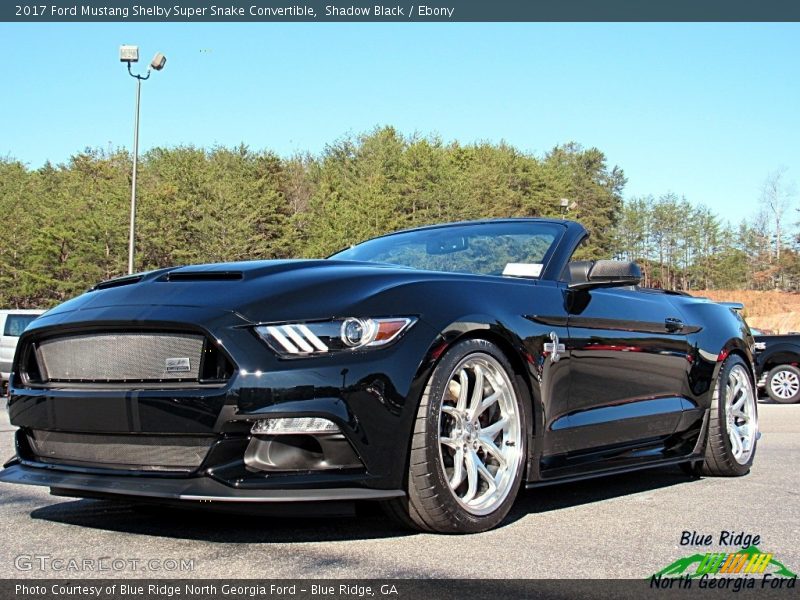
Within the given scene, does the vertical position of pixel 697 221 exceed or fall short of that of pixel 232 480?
it exceeds it

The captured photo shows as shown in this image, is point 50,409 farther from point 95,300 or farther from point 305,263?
point 305,263

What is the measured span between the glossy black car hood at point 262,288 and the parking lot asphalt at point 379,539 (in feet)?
2.80

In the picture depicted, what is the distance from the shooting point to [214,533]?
3.52m

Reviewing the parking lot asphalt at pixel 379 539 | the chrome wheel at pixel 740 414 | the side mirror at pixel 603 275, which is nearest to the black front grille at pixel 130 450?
the parking lot asphalt at pixel 379 539

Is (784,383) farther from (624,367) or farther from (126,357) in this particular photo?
(126,357)

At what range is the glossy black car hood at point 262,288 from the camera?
3.34 m

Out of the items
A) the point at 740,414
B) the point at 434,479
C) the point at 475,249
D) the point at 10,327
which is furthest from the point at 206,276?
the point at 10,327

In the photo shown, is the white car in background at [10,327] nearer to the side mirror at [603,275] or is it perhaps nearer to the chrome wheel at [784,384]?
the chrome wheel at [784,384]

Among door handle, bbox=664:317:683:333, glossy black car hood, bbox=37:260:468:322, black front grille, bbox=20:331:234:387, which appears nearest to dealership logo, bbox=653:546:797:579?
glossy black car hood, bbox=37:260:468:322

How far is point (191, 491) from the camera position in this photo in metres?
3.08

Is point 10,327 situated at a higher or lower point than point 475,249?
lower

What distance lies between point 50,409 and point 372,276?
4.41ft

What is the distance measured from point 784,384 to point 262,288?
14216 millimetres

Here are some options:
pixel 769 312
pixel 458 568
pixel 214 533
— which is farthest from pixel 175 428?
pixel 769 312
